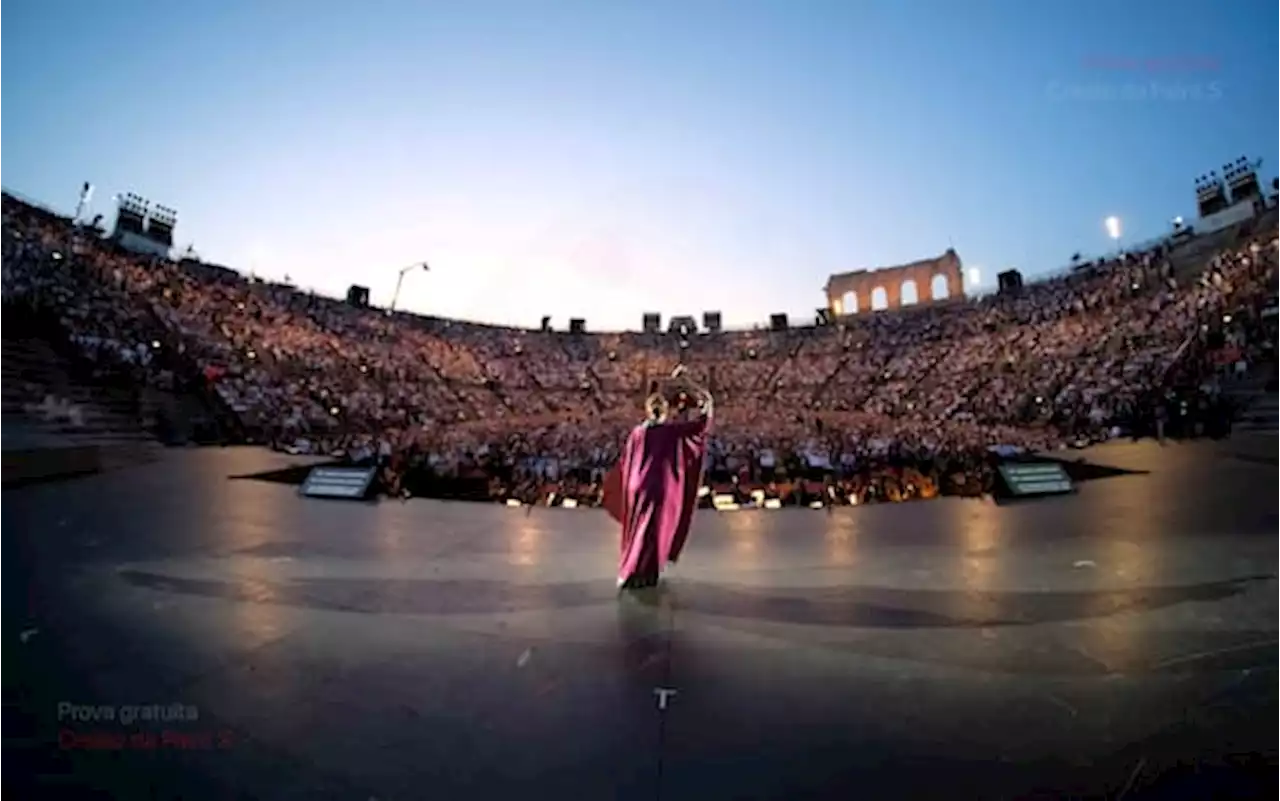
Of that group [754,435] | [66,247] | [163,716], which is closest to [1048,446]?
[754,435]

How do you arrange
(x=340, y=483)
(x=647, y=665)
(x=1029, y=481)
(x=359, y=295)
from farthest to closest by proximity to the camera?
1. (x=359, y=295)
2. (x=340, y=483)
3. (x=1029, y=481)
4. (x=647, y=665)

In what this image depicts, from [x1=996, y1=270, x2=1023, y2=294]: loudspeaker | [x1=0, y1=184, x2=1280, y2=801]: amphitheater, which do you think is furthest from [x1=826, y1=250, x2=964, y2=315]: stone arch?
[x1=0, y1=184, x2=1280, y2=801]: amphitheater

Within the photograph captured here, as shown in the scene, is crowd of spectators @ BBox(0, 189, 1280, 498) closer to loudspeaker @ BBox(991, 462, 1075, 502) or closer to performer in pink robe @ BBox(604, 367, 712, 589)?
loudspeaker @ BBox(991, 462, 1075, 502)

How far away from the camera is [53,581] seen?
5.46m

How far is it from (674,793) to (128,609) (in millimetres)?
4709

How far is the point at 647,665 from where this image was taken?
12.5 feet

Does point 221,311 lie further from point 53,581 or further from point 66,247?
point 53,581

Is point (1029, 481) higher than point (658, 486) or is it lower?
lower

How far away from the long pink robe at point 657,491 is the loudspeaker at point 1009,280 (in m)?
47.4

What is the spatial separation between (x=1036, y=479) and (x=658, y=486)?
30.6 ft

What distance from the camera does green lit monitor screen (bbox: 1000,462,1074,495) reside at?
11070 millimetres

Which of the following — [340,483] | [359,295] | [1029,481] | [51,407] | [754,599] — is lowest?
[754,599]

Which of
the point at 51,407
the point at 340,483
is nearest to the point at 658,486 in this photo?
the point at 340,483

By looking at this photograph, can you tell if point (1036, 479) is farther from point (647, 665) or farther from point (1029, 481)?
point (647, 665)
